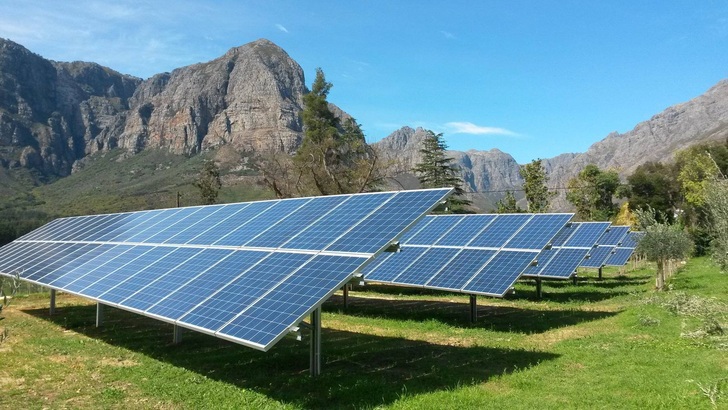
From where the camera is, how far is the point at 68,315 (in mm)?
21391

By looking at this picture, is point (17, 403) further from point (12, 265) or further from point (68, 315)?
point (12, 265)

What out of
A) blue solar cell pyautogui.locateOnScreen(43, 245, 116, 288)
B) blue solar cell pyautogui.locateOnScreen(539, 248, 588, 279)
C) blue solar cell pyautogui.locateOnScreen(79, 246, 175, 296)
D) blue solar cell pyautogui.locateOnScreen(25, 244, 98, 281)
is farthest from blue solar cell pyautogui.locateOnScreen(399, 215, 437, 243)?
blue solar cell pyautogui.locateOnScreen(25, 244, 98, 281)

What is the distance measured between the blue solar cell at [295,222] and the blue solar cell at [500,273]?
5.78m

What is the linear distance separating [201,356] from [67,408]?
400 cm

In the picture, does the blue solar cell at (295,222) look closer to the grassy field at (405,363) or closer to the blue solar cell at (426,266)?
the grassy field at (405,363)

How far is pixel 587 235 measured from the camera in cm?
3119

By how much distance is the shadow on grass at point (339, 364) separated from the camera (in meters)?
10.3

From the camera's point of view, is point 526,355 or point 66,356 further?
point 66,356

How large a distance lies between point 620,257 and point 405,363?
31.0 metres

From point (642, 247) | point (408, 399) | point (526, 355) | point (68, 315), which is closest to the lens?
point (408, 399)

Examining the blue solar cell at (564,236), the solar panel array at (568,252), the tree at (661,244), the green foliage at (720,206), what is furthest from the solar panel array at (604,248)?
the green foliage at (720,206)

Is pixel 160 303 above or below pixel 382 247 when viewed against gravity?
below

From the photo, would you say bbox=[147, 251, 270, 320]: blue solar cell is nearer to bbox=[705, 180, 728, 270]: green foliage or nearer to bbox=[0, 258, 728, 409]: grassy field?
bbox=[0, 258, 728, 409]: grassy field

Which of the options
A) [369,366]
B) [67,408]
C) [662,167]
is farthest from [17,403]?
[662,167]
